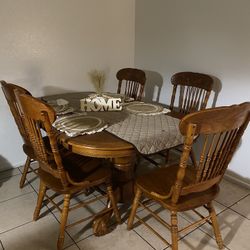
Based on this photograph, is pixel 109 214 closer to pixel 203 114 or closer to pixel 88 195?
pixel 88 195

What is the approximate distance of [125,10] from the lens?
3.00 metres

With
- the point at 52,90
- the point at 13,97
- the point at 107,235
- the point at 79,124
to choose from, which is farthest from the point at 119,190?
the point at 52,90

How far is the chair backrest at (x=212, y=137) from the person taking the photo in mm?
1182

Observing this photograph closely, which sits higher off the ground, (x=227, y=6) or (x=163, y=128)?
(x=227, y=6)

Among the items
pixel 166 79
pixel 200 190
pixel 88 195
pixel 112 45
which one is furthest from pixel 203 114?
pixel 112 45

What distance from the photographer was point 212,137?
52.7 inches

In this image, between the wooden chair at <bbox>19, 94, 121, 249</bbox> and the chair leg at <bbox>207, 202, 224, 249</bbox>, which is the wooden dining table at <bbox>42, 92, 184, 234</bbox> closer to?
the wooden chair at <bbox>19, 94, 121, 249</bbox>

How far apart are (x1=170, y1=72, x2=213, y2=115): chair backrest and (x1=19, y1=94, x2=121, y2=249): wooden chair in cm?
106

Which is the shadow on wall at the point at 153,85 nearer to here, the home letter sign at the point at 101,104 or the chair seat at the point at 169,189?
the home letter sign at the point at 101,104

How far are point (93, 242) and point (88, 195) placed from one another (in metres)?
0.54

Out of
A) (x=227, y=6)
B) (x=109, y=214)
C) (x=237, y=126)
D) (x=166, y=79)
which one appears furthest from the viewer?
(x=166, y=79)

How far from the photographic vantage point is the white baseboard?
2344 mm

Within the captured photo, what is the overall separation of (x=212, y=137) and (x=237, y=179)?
129 cm

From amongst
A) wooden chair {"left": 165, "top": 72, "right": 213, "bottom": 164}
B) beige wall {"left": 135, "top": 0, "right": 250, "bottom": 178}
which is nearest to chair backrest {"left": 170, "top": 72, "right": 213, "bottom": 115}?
wooden chair {"left": 165, "top": 72, "right": 213, "bottom": 164}
